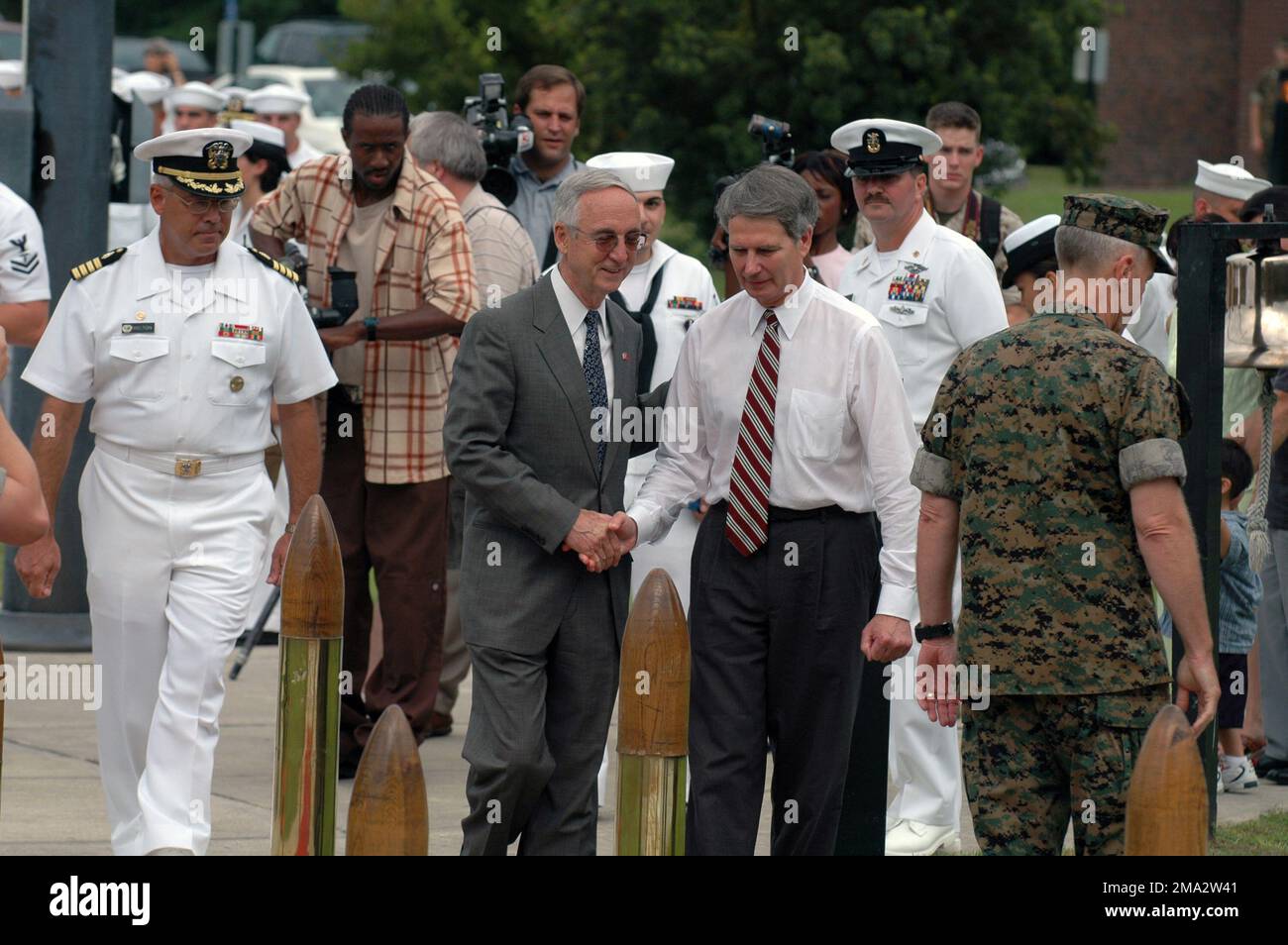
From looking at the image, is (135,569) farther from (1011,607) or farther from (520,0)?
(520,0)

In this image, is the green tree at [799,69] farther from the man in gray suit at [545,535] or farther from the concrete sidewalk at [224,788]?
the man in gray suit at [545,535]

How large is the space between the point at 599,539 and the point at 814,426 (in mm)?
687

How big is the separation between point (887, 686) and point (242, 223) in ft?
15.3

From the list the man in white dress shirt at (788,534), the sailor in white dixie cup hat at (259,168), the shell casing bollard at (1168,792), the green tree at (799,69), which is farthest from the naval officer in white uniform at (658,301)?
the green tree at (799,69)

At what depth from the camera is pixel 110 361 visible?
21.3ft

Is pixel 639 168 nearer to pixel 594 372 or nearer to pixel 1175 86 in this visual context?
pixel 594 372

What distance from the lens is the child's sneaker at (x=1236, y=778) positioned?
8328 mm

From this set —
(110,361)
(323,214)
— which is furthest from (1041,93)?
(110,361)

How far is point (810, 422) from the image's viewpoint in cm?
590

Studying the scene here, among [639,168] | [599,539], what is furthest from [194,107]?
[599,539]

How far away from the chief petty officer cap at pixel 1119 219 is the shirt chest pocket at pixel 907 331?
1.93m

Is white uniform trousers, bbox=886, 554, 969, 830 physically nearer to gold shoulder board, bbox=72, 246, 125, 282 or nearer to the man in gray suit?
the man in gray suit

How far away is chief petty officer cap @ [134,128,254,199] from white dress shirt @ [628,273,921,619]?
1532 mm

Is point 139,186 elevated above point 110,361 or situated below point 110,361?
above
